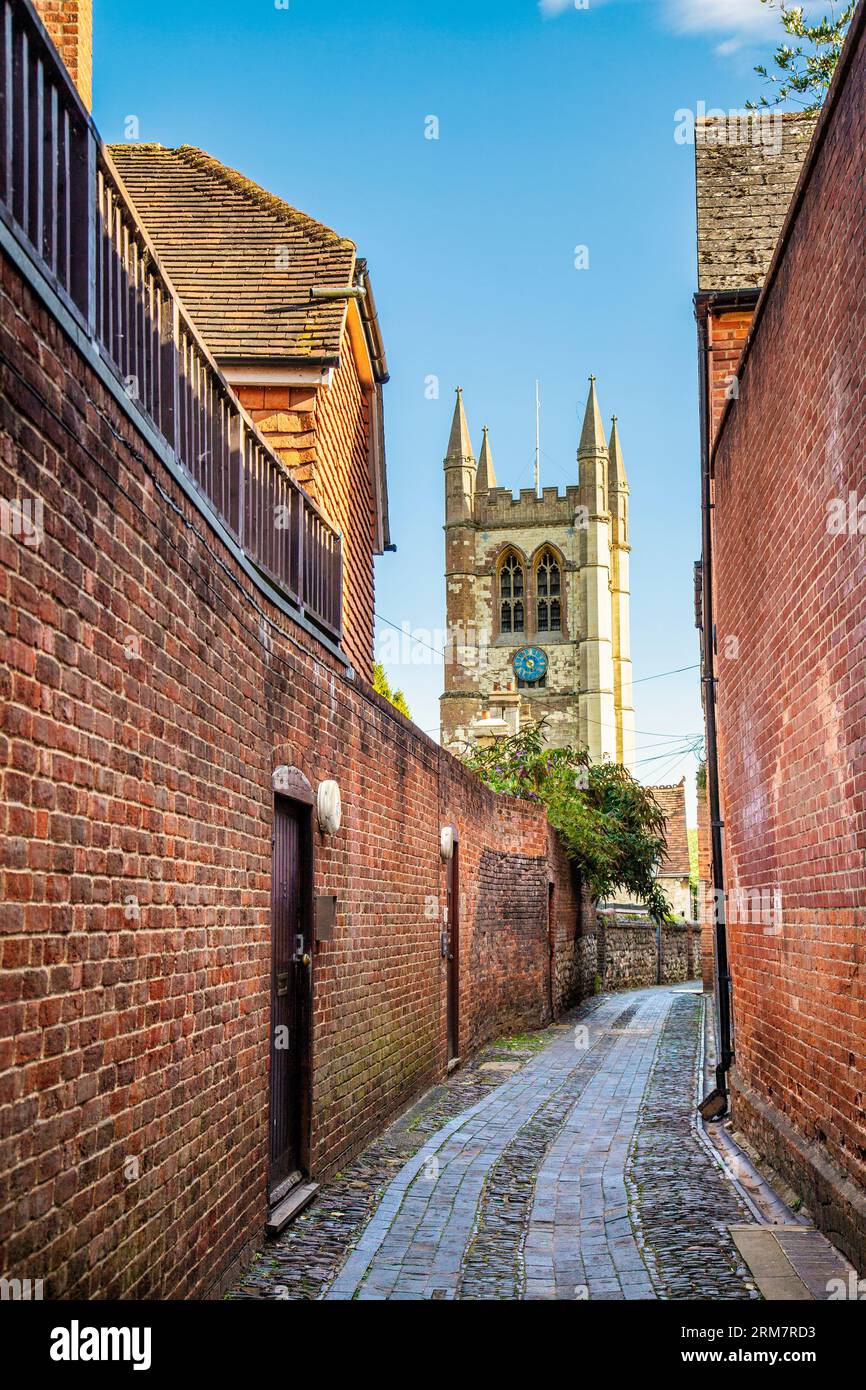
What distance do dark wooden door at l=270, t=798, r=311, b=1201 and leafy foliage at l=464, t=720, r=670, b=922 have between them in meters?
15.3

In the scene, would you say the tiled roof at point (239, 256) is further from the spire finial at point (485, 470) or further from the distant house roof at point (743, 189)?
the spire finial at point (485, 470)

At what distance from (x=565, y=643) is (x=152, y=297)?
2689 inches

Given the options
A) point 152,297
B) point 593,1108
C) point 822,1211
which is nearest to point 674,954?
point 593,1108

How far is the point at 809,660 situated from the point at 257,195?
8723 millimetres

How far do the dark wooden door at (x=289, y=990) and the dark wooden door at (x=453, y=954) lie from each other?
6.21 metres

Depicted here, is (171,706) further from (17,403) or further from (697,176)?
(697,176)

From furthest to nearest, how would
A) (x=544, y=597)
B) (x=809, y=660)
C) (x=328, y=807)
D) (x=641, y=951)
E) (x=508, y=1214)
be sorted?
(x=544, y=597), (x=641, y=951), (x=328, y=807), (x=508, y=1214), (x=809, y=660)

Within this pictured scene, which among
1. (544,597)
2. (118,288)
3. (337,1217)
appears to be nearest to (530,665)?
(544,597)

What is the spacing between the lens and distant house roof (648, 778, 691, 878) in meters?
54.4

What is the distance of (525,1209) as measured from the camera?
24.1 feet

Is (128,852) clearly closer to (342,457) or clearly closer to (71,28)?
(71,28)

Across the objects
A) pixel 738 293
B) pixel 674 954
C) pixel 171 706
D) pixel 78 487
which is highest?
pixel 738 293

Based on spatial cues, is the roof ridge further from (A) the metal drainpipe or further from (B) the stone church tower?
(B) the stone church tower

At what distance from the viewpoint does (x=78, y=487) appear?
12.0ft
